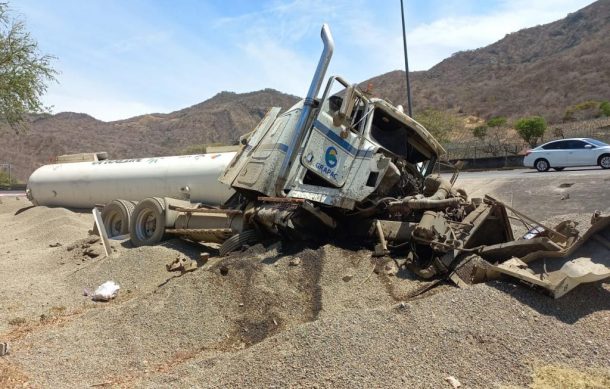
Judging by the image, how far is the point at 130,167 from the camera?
13.6 metres

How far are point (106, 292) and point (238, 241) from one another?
1.73 meters

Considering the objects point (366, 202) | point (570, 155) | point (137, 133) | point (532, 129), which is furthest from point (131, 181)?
point (137, 133)

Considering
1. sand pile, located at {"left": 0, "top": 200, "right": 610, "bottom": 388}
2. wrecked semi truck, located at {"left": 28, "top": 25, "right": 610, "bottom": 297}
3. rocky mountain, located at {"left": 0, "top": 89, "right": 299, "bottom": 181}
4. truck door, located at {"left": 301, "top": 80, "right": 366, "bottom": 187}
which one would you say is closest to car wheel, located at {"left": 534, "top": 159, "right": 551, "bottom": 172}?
wrecked semi truck, located at {"left": 28, "top": 25, "right": 610, "bottom": 297}

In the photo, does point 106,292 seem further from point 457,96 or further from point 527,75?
point 457,96

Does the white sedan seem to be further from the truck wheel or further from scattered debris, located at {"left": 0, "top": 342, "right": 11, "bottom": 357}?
scattered debris, located at {"left": 0, "top": 342, "right": 11, "bottom": 357}

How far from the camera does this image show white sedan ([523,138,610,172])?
17484 mm

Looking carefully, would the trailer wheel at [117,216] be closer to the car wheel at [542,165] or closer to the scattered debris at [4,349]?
the scattered debris at [4,349]

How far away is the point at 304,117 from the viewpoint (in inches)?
282

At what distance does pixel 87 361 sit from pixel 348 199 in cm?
352

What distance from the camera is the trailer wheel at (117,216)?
34.6 ft

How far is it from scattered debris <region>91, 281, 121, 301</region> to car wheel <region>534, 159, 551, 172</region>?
611 inches

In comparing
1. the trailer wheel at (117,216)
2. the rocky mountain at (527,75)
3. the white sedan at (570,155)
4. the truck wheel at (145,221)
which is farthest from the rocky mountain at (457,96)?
the truck wheel at (145,221)

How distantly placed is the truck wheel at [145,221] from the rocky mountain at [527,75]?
47.3 meters

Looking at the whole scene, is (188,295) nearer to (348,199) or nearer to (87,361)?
(87,361)
